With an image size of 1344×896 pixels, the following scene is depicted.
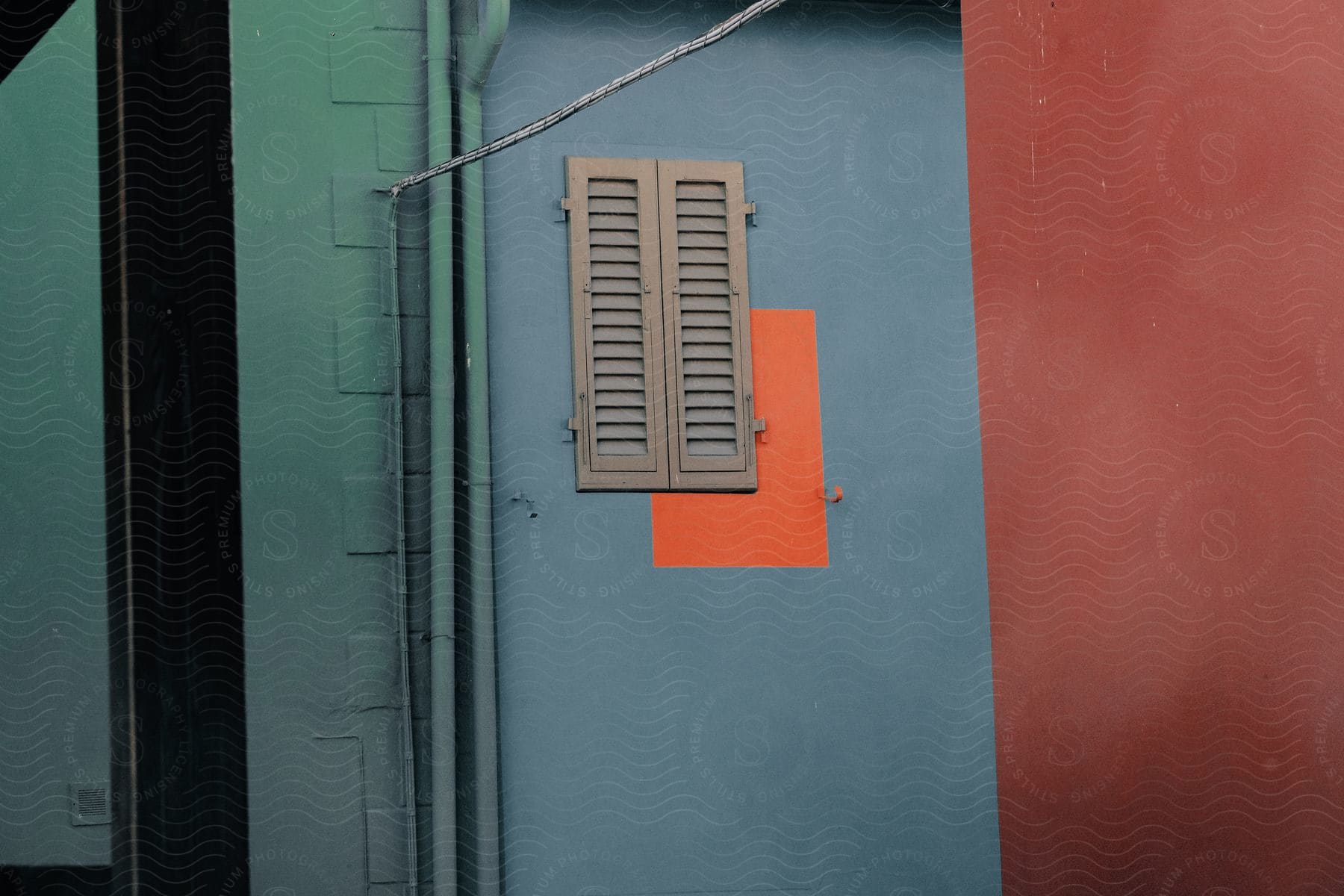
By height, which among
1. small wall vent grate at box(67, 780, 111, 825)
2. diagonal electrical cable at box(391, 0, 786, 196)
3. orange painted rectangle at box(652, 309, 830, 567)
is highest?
diagonal electrical cable at box(391, 0, 786, 196)

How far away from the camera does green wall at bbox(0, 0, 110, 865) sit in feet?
16.2

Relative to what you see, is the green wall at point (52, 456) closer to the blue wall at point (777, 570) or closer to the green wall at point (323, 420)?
the green wall at point (323, 420)

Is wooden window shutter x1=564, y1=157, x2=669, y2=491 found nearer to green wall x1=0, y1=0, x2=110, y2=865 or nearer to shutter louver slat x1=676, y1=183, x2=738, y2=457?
shutter louver slat x1=676, y1=183, x2=738, y2=457

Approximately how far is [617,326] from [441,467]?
73 centimetres

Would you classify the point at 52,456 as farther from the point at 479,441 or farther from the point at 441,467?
the point at 479,441

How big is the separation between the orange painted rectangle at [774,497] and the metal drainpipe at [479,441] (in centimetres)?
55

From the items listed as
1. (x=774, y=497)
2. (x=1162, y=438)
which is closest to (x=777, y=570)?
(x=774, y=497)

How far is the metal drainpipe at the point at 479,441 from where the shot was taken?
202 inches

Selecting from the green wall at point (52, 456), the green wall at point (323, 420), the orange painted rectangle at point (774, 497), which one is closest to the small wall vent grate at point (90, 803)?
the green wall at point (52, 456)

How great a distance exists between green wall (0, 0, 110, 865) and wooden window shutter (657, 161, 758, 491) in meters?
1.65

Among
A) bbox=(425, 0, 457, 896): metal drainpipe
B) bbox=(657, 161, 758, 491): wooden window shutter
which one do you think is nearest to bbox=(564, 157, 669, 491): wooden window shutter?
bbox=(657, 161, 758, 491): wooden window shutter

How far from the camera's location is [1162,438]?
5.82m

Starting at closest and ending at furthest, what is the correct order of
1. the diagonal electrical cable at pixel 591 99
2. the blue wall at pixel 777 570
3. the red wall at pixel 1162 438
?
the diagonal electrical cable at pixel 591 99 < the blue wall at pixel 777 570 < the red wall at pixel 1162 438

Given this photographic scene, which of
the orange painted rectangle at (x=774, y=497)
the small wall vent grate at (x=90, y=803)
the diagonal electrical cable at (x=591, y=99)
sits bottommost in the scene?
the small wall vent grate at (x=90, y=803)
